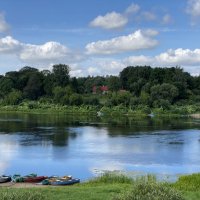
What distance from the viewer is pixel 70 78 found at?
95875mm

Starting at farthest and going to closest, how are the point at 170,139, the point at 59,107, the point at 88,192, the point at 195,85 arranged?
1. the point at 195,85
2. the point at 59,107
3. the point at 170,139
4. the point at 88,192

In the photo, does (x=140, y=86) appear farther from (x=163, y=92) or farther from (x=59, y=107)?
(x=59, y=107)

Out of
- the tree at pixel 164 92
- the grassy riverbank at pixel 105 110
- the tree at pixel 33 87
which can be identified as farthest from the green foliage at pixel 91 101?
the tree at pixel 33 87

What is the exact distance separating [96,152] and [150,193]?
21193 millimetres

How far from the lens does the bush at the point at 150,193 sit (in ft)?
25.8

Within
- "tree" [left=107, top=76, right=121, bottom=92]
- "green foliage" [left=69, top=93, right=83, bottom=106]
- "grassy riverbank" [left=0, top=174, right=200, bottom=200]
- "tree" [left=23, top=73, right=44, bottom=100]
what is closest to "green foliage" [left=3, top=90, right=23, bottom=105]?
"tree" [left=23, top=73, right=44, bottom=100]

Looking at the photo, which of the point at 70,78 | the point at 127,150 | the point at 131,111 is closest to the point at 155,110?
the point at 131,111

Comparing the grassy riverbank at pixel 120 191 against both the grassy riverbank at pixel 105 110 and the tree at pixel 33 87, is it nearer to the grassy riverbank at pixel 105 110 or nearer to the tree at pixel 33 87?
the grassy riverbank at pixel 105 110

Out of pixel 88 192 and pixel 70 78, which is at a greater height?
pixel 70 78

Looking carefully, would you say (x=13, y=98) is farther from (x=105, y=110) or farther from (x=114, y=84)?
(x=105, y=110)

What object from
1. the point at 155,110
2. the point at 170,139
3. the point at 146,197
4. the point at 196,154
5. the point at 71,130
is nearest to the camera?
the point at 146,197

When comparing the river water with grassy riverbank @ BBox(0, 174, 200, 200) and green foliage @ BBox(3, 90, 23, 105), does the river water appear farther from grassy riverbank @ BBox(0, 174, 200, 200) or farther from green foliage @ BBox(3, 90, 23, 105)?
green foliage @ BBox(3, 90, 23, 105)

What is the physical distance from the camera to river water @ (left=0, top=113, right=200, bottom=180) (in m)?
22.9

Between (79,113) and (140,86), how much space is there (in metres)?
16.0
